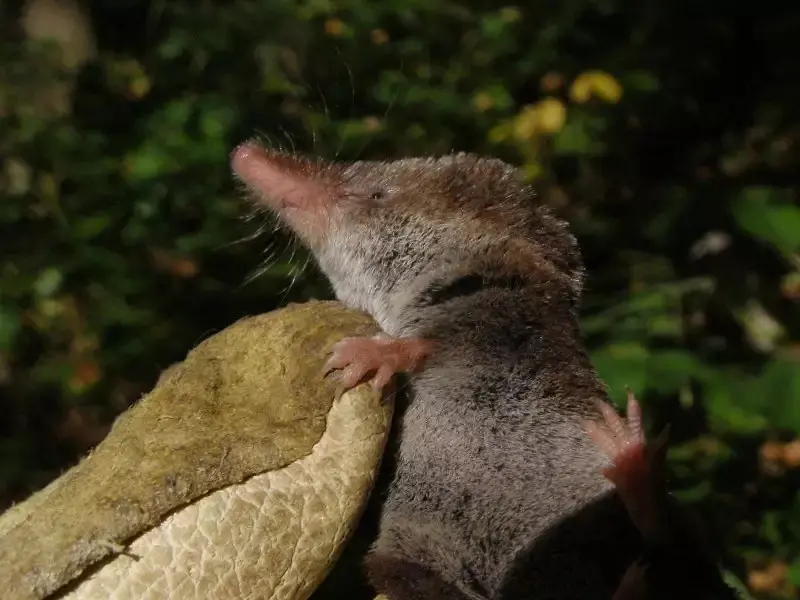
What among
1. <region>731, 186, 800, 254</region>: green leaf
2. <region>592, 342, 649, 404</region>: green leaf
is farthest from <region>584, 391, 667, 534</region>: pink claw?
<region>731, 186, 800, 254</region>: green leaf

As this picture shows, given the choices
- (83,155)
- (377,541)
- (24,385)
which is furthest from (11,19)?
(377,541)

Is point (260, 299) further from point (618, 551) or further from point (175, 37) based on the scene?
point (618, 551)

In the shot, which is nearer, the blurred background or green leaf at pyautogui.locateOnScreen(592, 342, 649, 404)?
green leaf at pyautogui.locateOnScreen(592, 342, 649, 404)

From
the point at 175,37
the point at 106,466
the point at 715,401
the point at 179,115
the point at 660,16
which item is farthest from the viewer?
the point at 660,16

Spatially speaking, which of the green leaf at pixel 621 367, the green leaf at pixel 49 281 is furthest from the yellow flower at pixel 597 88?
the green leaf at pixel 49 281

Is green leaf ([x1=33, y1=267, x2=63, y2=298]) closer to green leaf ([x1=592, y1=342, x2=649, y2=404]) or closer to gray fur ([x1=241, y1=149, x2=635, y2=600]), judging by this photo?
gray fur ([x1=241, y1=149, x2=635, y2=600])

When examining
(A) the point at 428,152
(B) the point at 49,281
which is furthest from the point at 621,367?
(B) the point at 49,281
